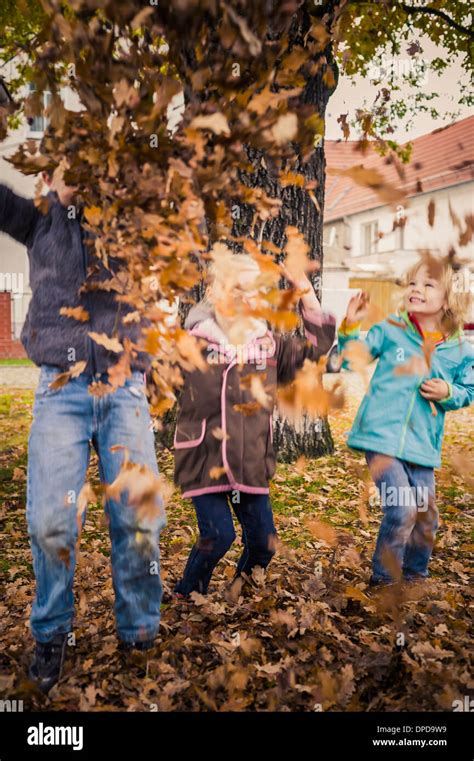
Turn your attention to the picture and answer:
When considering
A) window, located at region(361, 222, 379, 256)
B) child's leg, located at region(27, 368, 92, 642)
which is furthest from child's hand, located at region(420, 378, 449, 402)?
window, located at region(361, 222, 379, 256)

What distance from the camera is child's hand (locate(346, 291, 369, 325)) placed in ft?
12.4

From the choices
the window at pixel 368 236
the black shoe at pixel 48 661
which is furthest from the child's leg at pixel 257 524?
the window at pixel 368 236

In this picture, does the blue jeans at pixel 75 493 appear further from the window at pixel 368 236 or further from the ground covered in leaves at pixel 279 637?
the window at pixel 368 236

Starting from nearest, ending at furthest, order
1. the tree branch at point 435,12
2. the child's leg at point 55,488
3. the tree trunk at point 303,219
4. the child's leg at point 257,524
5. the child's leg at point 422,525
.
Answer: the child's leg at point 55,488 < the child's leg at point 257,524 < the child's leg at point 422,525 < the tree trunk at point 303,219 < the tree branch at point 435,12

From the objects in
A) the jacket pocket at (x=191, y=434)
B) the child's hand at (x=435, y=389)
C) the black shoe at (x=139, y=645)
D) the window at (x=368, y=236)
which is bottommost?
the black shoe at (x=139, y=645)

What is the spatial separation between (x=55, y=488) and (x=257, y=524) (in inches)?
45.6

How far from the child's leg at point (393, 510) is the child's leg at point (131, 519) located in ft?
4.42

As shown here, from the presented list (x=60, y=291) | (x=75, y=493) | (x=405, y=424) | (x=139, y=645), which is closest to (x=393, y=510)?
(x=405, y=424)

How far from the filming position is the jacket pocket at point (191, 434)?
3.71 metres

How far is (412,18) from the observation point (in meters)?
9.85

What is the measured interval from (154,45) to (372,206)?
24.6 m

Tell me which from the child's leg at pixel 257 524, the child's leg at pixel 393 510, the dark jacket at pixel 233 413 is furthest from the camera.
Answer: the child's leg at pixel 393 510

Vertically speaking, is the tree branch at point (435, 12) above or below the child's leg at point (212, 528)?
above

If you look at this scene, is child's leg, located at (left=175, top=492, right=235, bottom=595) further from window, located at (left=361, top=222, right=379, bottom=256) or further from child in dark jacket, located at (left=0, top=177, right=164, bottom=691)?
window, located at (left=361, top=222, right=379, bottom=256)
